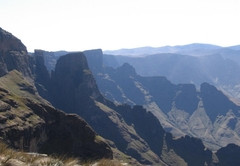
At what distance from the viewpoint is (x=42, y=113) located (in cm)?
11694

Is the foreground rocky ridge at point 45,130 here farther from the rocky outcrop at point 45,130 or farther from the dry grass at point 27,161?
the dry grass at point 27,161

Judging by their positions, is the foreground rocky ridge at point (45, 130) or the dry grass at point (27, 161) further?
the foreground rocky ridge at point (45, 130)

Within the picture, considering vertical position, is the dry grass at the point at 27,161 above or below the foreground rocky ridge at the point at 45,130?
above

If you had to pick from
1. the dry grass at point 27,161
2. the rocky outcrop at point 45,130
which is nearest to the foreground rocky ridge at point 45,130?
the rocky outcrop at point 45,130

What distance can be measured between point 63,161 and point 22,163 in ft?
7.76

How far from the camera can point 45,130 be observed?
108m

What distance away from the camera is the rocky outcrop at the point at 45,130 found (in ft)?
324

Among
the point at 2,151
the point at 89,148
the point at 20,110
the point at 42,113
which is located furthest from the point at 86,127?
the point at 2,151

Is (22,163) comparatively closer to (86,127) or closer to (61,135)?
(61,135)

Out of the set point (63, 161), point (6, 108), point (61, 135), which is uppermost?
point (63, 161)

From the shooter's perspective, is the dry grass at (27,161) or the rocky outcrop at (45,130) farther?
the rocky outcrop at (45,130)

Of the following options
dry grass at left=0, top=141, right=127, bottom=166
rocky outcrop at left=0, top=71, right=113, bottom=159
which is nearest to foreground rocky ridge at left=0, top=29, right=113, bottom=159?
rocky outcrop at left=0, top=71, right=113, bottom=159

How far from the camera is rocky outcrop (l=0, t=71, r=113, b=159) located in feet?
324

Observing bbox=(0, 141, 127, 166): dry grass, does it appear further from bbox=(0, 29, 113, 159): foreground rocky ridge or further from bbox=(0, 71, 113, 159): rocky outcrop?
bbox=(0, 29, 113, 159): foreground rocky ridge
